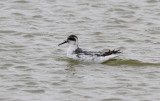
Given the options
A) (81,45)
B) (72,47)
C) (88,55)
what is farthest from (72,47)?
(81,45)

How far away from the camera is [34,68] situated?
1695cm

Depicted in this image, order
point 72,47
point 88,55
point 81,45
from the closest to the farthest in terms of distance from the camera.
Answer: point 88,55, point 72,47, point 81,45

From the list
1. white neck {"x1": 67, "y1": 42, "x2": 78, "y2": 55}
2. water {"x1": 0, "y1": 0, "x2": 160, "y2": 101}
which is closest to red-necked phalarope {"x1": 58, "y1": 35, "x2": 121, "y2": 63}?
white neck {"x1": 67, "y1": 42, "x2": 78, "y2": 55}

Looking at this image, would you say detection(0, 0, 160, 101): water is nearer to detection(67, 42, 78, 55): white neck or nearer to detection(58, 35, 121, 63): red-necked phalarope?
detection(58, 35, 121, 63): red-necked phalarope

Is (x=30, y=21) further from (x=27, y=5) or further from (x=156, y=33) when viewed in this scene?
(x=156, y=33)

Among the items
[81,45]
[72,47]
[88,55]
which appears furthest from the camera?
[81,45]

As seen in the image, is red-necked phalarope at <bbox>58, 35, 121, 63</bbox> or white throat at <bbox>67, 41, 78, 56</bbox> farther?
white throat at <bbox>67, 41, 78, 56</bbox>

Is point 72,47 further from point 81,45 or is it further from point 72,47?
point 81,45

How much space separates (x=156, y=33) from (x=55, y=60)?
5.51 metres

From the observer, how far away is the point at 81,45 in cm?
2008

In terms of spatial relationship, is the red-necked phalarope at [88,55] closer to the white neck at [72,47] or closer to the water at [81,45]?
the white neck at [72,47]

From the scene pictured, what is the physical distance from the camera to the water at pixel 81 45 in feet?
47.9

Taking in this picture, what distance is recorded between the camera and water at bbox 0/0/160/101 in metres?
14.6

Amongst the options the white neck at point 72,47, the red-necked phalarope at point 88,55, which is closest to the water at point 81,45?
the red-necked phalarope at point 88,55
